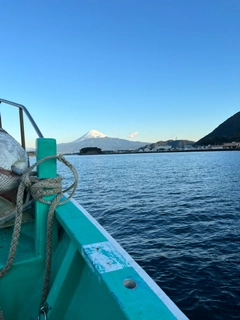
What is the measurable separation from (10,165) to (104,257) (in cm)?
144

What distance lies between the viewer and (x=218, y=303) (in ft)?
19.0

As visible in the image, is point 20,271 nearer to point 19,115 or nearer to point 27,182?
point 27,182

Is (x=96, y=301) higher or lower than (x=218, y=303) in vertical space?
higher

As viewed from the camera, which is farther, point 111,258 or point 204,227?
point 204,227

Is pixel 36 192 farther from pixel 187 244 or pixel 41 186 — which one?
pixel 187 244

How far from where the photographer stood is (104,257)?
5.59ft

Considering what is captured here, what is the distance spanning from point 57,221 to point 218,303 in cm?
532

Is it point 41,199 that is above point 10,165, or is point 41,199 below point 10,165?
below

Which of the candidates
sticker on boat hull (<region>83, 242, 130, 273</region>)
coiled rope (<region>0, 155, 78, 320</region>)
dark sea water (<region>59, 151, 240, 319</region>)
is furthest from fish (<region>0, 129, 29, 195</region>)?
dark sea water (<region>59, 151, 240, 319</region>)

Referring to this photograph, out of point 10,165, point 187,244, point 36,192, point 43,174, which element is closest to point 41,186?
point 36,192

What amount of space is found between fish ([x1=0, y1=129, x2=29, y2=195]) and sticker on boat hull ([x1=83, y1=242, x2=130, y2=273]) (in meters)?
1.14

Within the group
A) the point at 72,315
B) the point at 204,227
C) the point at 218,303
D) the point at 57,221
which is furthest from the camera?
the point at 204,227

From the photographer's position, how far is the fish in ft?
7.93

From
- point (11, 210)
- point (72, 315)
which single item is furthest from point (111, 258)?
point (11, 210)
